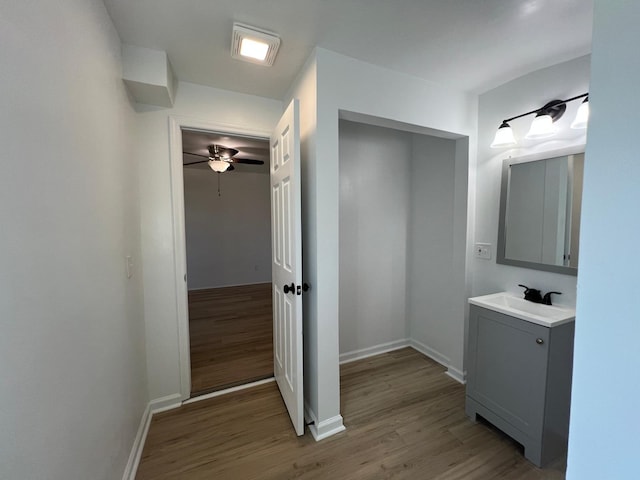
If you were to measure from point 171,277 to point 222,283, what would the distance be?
3.85 metres

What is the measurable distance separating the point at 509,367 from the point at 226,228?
17.2 feet

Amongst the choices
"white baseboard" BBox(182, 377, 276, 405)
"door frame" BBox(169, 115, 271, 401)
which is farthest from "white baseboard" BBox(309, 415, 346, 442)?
"door frame" BBox(169, 115, 271, 401)

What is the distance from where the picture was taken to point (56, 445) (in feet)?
2.59

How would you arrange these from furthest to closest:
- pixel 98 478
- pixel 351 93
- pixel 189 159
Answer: pixel 189 159 → pixel 351 93 → pixel 98 478

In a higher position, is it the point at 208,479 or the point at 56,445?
the point at 56,445

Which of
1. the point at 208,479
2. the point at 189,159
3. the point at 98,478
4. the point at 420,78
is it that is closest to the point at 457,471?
the point at 208,479

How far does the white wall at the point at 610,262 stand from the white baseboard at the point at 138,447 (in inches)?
77.4

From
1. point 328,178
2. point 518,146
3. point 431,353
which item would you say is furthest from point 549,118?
point 431,353

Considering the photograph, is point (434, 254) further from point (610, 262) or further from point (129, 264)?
point (129, 264)

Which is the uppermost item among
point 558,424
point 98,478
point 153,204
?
point 153,204

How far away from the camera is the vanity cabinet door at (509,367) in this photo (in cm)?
144

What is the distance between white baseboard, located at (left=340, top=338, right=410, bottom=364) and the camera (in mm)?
2562

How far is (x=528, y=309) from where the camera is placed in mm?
1771

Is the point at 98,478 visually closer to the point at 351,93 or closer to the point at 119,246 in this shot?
the point at 119,246
